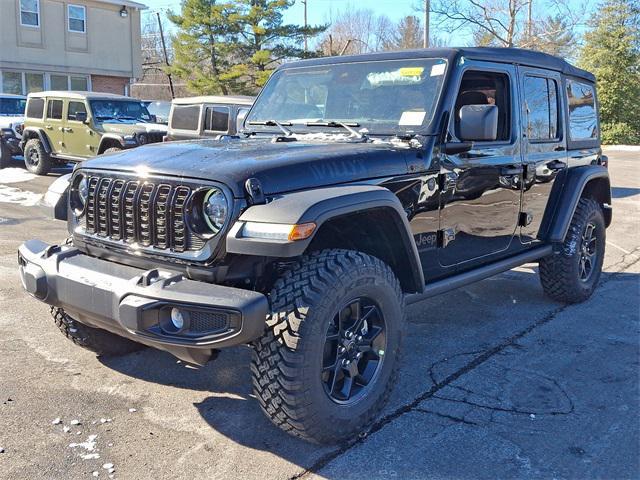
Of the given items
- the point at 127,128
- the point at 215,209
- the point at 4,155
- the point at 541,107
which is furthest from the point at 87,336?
the point at 4,155

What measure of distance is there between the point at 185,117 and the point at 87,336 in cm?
940

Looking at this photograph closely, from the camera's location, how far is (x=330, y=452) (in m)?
3.09

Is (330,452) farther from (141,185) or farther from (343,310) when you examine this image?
(141,185)

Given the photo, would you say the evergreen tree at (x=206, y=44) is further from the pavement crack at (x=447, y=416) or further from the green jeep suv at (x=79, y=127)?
the pavement crack at (x=447, y=416)

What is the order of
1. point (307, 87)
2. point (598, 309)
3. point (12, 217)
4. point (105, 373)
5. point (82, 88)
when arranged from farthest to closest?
point (82, 88)
point (12, 217)
point (598, 309)
point (307, 87)
point (105, 373)

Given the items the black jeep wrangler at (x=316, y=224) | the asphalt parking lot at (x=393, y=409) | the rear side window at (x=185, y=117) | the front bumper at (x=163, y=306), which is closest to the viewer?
the front bumper at (x=163, y=306)

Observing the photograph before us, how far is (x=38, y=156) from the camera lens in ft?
46.9

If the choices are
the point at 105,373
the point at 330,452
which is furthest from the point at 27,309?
Result: the point at 330,452

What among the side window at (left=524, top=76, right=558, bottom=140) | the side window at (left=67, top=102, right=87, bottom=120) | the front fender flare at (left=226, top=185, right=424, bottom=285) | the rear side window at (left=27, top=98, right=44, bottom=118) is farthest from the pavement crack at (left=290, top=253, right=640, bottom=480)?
the rear side window at (left=27, top=98, right=44, bottom=118)

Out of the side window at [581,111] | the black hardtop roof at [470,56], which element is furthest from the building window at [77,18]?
the side window at [581,111]

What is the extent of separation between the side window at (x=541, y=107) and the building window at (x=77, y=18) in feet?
85.6

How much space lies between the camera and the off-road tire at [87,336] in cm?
392

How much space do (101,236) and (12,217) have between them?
6426 mm

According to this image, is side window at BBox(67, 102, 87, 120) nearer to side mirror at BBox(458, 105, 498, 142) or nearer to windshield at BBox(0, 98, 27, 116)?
windshield at BBox(0, 98, 27, 116)
